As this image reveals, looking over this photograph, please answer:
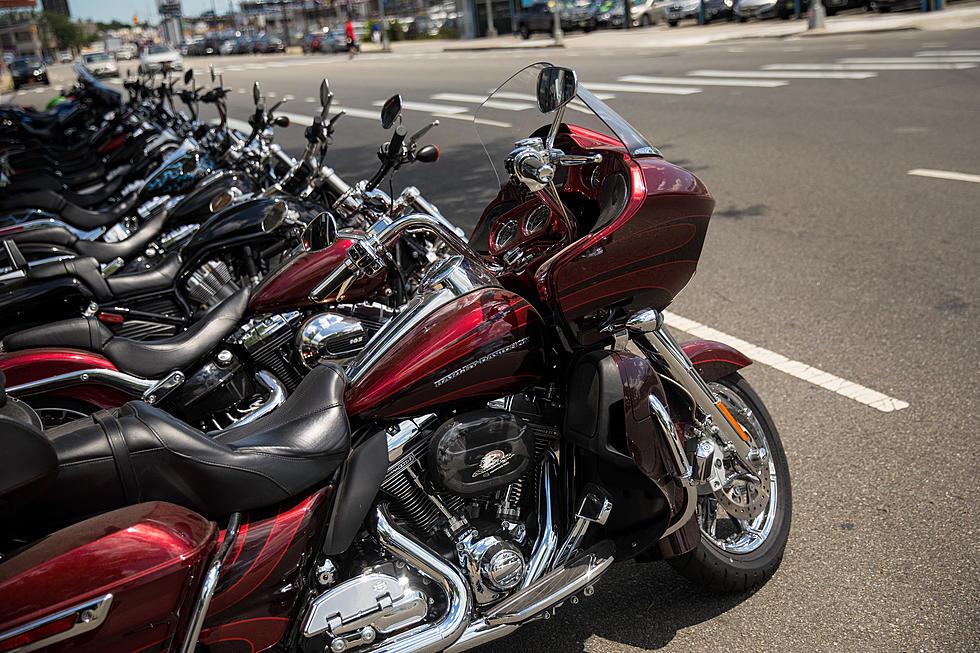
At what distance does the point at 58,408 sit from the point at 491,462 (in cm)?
208

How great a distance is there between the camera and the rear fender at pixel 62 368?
128 inches

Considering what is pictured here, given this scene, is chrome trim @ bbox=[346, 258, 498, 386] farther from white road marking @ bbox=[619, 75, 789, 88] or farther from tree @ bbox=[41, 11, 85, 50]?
tree @ bbox=[41, 11, 85, 50]

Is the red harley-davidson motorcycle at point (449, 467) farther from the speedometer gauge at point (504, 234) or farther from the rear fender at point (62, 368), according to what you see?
the rear fender at point (62, 368)

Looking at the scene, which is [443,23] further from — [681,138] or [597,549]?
[597,549]

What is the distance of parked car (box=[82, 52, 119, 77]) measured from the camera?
131 feet

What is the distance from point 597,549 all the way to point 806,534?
1.03 meters

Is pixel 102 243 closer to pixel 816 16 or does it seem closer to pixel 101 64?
pixel 816 16

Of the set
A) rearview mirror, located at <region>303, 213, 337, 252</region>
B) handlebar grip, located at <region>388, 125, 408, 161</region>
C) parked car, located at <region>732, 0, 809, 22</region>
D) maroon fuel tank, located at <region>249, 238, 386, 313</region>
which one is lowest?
maroon fuel tank, located at <region>249, 238, 386, 313</region>

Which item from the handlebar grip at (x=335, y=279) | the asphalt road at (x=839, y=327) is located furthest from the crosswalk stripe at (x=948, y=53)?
the handlebar grip at (x=335, y=279)

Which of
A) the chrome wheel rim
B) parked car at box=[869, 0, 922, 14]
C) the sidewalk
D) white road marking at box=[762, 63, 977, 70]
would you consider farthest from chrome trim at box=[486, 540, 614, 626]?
parked car at box=[869, 0, 922, 14]

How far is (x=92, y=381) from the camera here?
11.0 ft

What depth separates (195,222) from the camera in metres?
5.54

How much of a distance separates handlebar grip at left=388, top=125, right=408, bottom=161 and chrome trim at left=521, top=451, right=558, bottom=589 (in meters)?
1.62

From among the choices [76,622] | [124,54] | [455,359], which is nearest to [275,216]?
[455,359]
